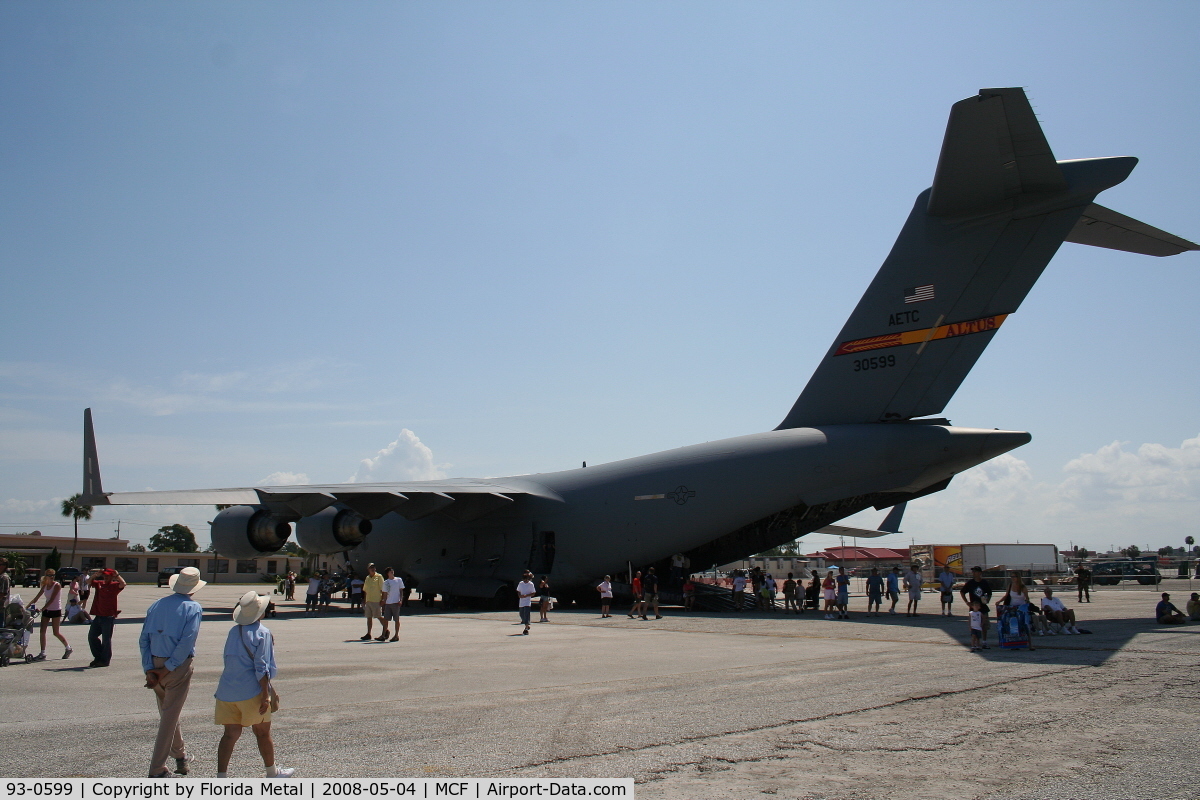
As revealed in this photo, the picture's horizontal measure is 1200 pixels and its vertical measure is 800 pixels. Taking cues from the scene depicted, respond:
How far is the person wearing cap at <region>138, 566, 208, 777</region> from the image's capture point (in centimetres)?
457

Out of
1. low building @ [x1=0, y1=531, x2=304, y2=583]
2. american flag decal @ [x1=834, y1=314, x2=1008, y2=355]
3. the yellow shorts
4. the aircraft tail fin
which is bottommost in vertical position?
low building @ [x1=0, y1=531, x2=304, y2=583]

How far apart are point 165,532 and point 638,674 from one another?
104 metres

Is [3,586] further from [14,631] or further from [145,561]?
[145,561]

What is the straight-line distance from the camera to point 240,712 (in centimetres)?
428

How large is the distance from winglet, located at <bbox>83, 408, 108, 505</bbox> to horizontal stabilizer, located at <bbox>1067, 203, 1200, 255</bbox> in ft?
62.6

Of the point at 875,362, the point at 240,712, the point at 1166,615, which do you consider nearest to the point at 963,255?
the point at 875,362

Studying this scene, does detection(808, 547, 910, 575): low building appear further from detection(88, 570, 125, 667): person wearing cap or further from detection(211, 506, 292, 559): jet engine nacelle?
detection(88, 570, 125, 667): person wearing cap

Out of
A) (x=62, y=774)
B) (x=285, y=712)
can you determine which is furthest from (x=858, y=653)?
(x=62, y=774)

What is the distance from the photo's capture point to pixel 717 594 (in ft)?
64.0

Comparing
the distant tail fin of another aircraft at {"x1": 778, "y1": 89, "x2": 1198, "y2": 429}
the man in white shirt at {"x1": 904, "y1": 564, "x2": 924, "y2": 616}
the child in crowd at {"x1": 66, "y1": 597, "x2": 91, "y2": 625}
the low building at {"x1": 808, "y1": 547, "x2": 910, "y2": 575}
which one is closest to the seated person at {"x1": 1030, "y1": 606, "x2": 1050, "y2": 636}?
the distant tail fin of another aircraft at {"x1": 778, "y1": 89, "x2": 1198, "y2": 429}

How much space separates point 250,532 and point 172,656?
16.5 metres

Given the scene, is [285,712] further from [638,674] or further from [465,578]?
[465,578]

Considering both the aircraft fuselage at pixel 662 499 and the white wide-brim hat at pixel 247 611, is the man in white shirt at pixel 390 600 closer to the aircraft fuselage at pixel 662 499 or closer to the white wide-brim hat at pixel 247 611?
the aircraft fuselage at pixel 662 499

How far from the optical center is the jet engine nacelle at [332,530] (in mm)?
20594
